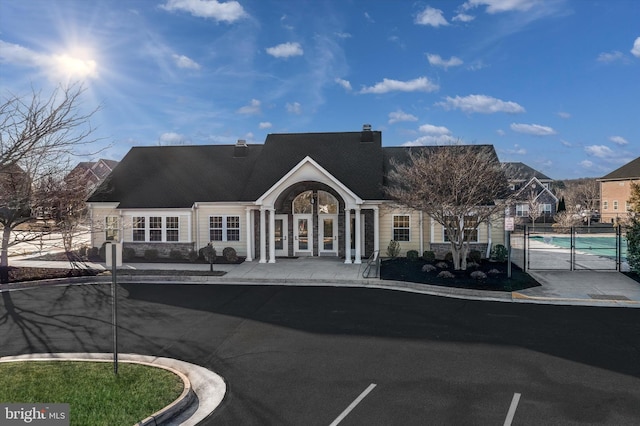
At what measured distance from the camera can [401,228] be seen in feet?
78.7

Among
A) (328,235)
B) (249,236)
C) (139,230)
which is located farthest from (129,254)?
(328,235)

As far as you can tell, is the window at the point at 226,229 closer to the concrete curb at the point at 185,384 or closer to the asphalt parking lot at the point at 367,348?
the asphalt parking lot at the point at 367,348

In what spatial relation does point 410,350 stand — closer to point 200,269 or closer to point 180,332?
point 180,332

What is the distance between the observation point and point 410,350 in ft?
32.7

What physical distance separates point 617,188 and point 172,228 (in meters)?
60.6

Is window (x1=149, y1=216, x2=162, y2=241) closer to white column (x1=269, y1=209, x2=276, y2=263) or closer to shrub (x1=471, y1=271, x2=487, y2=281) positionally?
white column (x1=269, y1=209, x2=276, y2=263)

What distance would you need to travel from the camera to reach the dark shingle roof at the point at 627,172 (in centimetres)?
5669

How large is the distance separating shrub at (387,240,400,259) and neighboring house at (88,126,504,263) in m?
0.47

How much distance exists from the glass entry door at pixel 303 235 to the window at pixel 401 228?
4597 mm

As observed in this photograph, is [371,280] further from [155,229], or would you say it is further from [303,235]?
[155,229]

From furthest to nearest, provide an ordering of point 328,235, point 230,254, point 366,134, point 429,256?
1. point 366,134
2. point 328,235
3. point 230,254
4. point 429,256

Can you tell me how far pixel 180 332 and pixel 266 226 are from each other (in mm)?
13147

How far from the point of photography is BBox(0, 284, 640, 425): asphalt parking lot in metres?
7.09

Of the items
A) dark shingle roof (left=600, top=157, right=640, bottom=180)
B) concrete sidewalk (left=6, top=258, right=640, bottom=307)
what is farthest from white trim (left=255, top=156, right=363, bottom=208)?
dark shingle roof (left=600, top=157, right=640, bottom=180)
